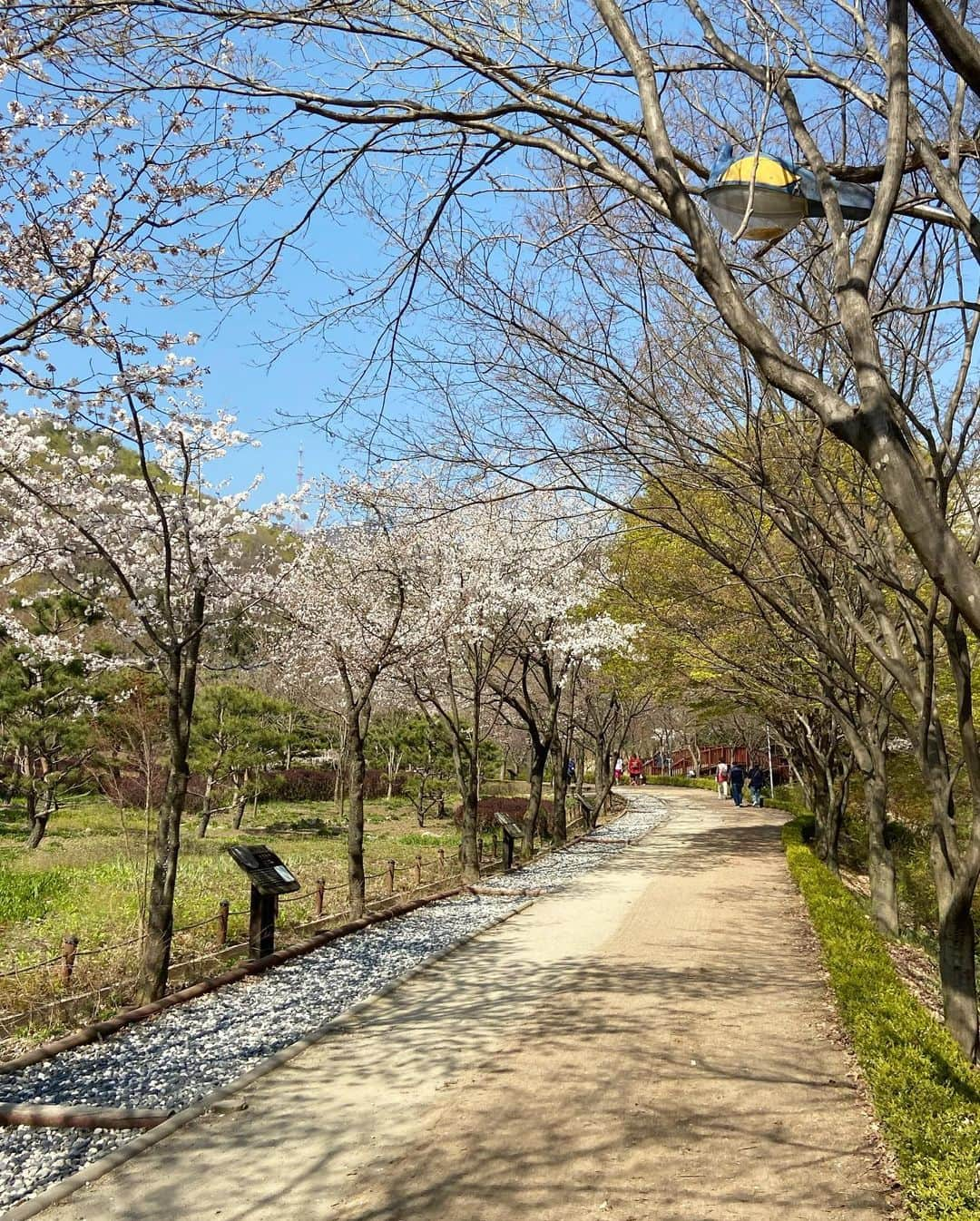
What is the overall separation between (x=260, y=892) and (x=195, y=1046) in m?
2.65

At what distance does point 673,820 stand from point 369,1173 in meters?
24.1

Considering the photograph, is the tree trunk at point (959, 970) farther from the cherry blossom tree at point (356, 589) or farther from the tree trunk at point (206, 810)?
the tree trunk at point (206, 810)

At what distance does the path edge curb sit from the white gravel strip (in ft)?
0.30

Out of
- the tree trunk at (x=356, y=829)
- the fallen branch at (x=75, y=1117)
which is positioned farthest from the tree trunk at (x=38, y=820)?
the fallen branch at (x=75, y=1117)

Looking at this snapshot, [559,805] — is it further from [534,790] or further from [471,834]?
[471,834]

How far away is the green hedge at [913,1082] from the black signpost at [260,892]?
15.8 ft

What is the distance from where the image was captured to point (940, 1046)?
5242 mm

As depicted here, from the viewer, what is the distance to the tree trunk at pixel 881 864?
980cm

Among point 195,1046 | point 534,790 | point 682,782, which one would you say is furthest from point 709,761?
point 195,1046

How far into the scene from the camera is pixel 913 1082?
459cm

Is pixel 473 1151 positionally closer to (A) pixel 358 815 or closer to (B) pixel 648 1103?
(B) pixel 648 1103

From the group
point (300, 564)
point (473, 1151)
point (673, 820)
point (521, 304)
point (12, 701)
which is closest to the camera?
point (473, 1151)

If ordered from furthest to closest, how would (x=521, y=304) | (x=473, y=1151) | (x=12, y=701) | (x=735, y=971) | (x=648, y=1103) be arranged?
(x=12, y=701) < (x=735, y=971) < (x=521, y=304) < (x=648, y=1103) < (x=473, y=1151)

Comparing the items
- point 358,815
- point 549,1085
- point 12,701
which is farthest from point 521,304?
point 12,701
